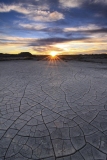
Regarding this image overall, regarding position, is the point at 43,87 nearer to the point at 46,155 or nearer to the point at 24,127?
the point at 24,127

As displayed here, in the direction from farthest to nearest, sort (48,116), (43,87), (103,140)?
(43,87) → (48,116) → (103,140)

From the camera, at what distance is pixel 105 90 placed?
13.6ft

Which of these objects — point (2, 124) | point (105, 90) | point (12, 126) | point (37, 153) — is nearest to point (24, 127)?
point (12, 126)

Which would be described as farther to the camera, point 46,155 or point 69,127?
point 69,127

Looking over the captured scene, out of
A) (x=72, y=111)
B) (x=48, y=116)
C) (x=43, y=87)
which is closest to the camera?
(x=48, y=116)

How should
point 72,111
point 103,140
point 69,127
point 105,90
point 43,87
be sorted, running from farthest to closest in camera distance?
point 43,87, point 105,90, point 72,111, point 69,127, point 103,140

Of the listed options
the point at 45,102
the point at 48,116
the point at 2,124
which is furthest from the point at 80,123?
the point at 2,124

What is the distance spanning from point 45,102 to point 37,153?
1.58 meters

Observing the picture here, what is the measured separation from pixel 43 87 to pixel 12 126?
7.10 ft

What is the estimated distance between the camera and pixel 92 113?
2.87 metres

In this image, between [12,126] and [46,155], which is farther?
[12,126]

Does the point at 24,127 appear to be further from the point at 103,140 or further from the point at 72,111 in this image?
the point at 103,140

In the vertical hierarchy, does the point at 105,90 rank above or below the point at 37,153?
above

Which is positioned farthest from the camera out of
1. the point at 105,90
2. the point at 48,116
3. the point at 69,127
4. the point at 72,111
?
the point at 105,90
